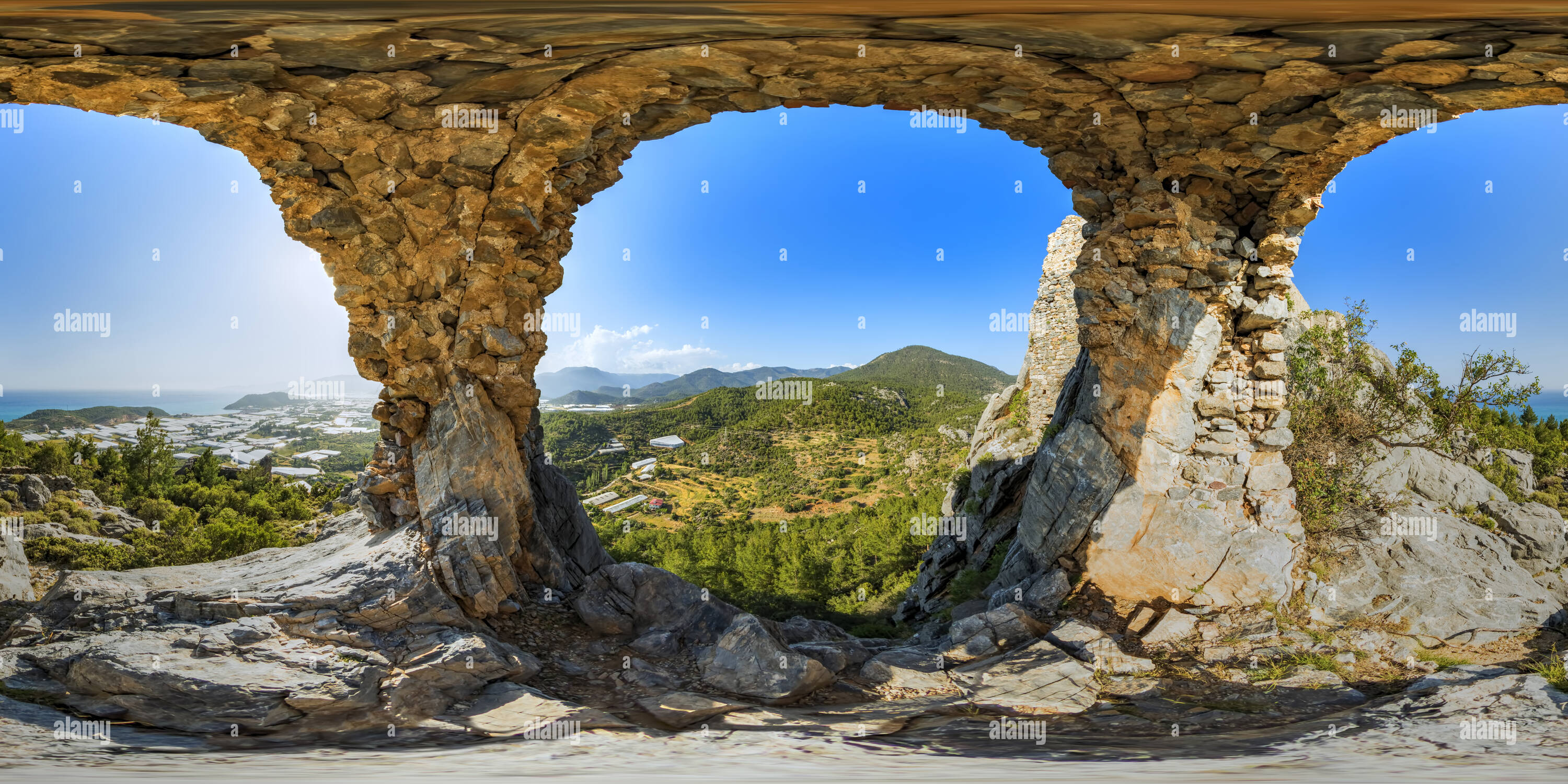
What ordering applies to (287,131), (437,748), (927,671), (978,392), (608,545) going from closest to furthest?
(437,748) < (287,131) < (927,671) < (608,545) < (978,392)

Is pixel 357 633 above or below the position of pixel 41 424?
below

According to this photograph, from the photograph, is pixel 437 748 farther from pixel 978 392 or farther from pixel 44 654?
pixel 978 392

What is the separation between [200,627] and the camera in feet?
22.2

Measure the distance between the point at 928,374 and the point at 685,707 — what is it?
56.5 m

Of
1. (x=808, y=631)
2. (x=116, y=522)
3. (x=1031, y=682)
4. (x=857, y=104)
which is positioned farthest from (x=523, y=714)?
(x=116, y=522)

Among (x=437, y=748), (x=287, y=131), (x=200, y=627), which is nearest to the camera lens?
(x=437, y=748)

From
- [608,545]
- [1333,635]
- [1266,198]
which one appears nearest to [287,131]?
[1266,198]

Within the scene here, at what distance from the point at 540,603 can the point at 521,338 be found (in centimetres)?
338

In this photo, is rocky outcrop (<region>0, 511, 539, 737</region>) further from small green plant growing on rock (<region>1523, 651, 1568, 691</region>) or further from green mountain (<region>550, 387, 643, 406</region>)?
green mountain (<region>550, 387, 643, 406</region>)

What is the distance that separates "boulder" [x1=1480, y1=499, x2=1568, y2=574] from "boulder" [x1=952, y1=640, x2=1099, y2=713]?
7.16 meters

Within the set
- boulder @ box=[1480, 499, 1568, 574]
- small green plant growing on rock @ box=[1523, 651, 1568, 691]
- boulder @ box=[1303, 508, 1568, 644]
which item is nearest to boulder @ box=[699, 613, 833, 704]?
boulder @ box=[1303, 508, 1568, 644]

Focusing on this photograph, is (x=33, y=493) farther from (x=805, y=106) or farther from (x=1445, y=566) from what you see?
(x=1445, y=566)

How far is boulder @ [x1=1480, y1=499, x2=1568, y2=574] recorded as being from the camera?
390 inches

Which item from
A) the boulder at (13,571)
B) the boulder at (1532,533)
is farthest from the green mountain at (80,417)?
the boulder at (1532,533)
